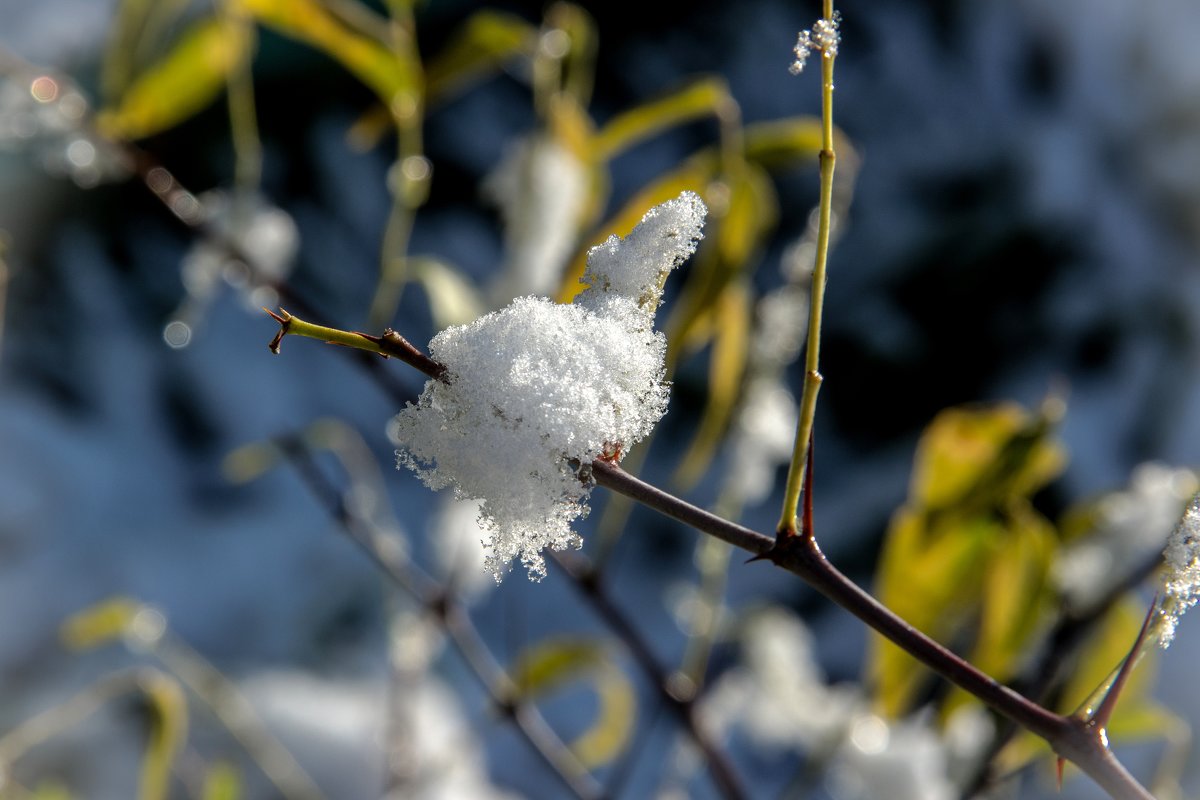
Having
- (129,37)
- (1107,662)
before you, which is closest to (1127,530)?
(1107,662)

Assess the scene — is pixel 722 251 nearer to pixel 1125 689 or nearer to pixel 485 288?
pixel 1125 689

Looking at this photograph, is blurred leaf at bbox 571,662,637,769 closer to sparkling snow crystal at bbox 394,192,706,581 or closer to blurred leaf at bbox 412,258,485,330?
blurred leaf at bbox 412,258,485,330

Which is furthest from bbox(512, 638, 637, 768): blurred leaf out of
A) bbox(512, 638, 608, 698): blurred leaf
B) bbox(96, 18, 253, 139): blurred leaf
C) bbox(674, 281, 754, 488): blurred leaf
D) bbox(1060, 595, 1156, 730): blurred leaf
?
bbox(96, 18, 253, 139): blurred leaf

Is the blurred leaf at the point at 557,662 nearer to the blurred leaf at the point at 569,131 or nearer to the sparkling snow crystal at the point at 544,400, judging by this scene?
the blurred leaf at the point at 569,131

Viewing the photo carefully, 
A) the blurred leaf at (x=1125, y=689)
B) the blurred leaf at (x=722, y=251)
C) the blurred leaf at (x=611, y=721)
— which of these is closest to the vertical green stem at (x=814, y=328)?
the blurred leaf at (x=722, y=251)

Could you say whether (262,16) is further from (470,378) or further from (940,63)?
(940,63)

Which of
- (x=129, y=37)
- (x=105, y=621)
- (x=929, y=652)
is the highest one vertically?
(x=129, y=37)
